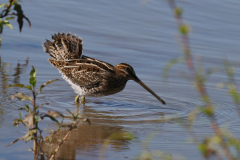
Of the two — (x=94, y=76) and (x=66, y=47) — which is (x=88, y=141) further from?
(x=66, y=47)

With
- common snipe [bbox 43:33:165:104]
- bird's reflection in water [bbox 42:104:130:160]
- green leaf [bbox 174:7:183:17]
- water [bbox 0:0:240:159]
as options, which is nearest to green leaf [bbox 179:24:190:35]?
green leaf [bbox 174:7:183:17]

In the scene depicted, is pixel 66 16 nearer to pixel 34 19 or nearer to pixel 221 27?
pixel 34 19

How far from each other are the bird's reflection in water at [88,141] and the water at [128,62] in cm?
1

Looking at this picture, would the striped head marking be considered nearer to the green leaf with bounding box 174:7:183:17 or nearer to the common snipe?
the common snipe

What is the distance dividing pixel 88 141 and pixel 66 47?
10.4 ft

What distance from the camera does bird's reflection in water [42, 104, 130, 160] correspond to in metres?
4.73

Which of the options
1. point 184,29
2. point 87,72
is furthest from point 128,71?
point 184,29

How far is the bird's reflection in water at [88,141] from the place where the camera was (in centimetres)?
473

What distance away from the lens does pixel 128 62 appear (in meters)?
9.20

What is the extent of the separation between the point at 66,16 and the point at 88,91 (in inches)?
179

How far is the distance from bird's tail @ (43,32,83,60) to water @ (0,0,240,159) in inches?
18.3

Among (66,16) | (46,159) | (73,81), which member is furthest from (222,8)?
(46,159)

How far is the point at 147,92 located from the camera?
793cm

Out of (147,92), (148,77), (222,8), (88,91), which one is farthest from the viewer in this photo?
(222,8)
